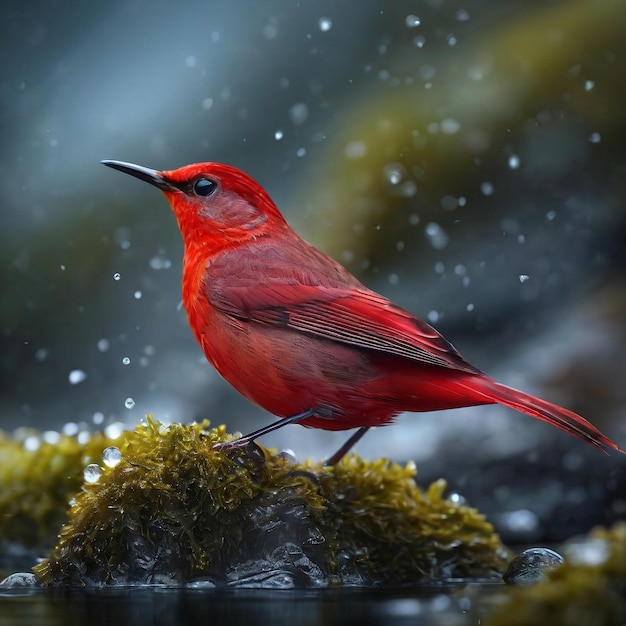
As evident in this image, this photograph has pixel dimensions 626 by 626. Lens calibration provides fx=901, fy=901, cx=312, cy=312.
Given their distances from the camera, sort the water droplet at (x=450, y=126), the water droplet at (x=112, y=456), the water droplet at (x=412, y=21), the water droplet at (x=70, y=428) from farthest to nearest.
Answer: the water droplet at (x=412, y=21), the water droplet at (x=70, y=428), the water droplet at (x=450, y=126), the water droplet at (x=112, y=456)

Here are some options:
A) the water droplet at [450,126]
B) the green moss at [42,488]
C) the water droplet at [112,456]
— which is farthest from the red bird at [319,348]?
the water droplet at [450,126]

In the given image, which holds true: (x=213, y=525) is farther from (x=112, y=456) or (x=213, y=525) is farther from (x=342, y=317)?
(x=342, y=317)

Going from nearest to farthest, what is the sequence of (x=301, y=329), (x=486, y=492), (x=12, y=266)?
(x=301, y=329) → (x=486, y=492) → (x=12, y=266)

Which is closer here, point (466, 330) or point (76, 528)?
point (76, 528)

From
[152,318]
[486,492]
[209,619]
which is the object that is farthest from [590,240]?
[209,619]

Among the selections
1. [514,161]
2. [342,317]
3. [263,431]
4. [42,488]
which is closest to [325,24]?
[514,161]

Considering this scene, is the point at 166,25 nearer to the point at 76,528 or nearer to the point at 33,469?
the point at 33,469

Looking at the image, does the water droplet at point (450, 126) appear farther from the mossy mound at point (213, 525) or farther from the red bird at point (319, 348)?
the mossy mound at point (213, 525)
